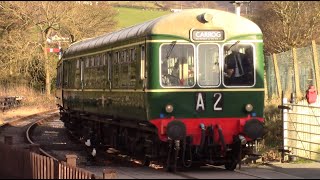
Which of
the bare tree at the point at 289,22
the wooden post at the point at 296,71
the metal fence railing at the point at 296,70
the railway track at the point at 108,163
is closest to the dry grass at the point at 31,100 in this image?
the railway track at the point at 108,163

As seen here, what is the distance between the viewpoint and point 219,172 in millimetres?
12617

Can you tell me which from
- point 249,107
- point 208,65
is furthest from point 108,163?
point 249,107

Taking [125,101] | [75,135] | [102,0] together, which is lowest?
[75,135]

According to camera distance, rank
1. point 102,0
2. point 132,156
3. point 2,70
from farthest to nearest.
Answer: point 102,0 → point 2,70 → point 132,156

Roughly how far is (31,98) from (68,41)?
5185mm

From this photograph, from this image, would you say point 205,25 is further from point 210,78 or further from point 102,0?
point 102,0

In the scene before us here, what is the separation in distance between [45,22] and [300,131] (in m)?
34.4

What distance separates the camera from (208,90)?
1273 cm

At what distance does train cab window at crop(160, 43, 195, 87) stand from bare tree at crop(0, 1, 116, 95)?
3329 centimetres

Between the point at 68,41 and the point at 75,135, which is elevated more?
the point at 68,41

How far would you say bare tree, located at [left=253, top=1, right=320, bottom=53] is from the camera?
113 ft

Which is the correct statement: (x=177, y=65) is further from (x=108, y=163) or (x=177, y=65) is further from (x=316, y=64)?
(x=316, y=64)

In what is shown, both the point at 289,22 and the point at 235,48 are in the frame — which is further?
the point at 289,22

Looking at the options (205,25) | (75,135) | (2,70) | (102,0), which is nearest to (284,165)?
(205,25)
